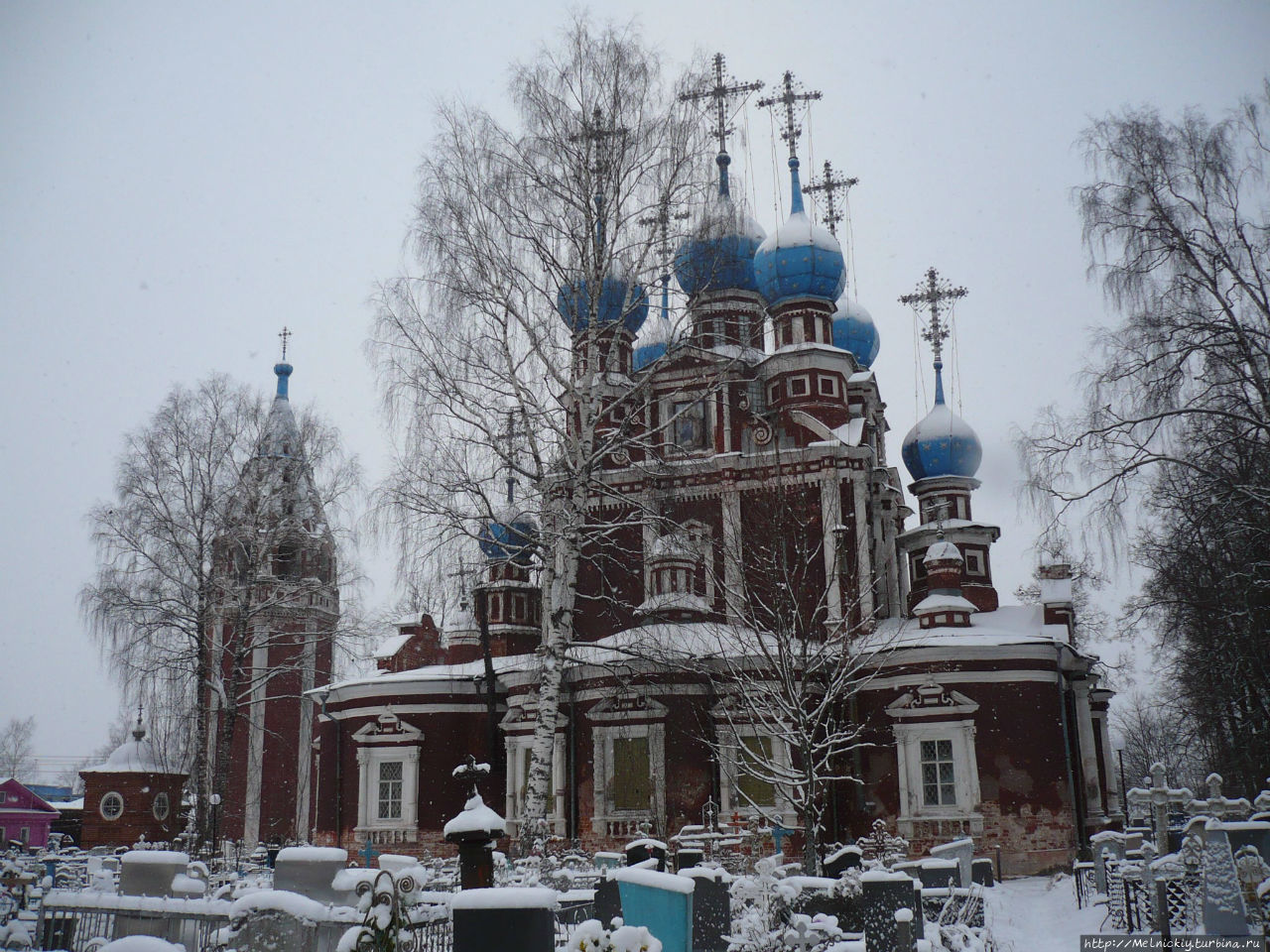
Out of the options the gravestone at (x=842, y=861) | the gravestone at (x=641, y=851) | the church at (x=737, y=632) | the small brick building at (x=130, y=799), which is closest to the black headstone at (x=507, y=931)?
the gravestone at (x=641, y=851)

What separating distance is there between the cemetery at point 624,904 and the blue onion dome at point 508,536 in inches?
173

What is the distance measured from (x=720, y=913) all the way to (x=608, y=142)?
1103cm

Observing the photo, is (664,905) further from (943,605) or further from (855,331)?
(855,331)

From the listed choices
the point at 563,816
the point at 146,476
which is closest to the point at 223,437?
the point at 146,476

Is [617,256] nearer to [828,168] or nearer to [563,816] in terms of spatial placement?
[563,816]

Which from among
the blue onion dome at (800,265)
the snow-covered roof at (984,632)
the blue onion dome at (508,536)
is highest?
the blue onion dome at (800,265)

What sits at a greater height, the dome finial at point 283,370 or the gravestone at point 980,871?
the dome finial at point 283,370

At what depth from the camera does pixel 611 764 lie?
70.4 feet

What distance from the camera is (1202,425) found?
15914mm

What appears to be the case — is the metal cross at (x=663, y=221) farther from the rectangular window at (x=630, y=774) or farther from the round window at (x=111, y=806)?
the round window at (x=111, y=806)

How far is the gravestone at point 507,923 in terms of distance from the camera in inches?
257

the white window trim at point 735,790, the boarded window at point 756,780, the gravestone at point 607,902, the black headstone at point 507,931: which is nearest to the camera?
the black headstone at point 507,931

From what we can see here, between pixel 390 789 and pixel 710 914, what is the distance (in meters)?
15.2

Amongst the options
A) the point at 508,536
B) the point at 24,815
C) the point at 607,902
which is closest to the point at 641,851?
the point at 607,902
